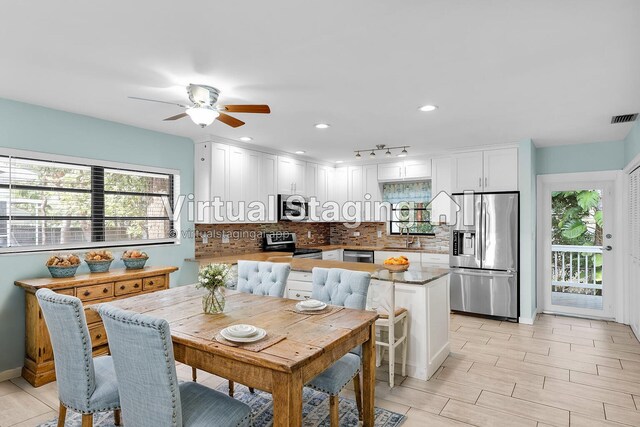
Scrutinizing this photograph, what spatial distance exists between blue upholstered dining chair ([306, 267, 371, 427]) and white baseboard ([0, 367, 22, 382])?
109 inches

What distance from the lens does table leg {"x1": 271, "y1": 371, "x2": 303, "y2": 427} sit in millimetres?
1669

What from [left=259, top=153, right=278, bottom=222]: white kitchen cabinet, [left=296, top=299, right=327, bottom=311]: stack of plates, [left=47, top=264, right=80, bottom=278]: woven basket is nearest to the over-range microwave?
[left=259, top=153, right=278, bottom=222]: white kitchen cabinet

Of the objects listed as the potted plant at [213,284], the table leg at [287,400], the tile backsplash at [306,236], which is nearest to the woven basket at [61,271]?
the tile backsplash at [306,236]

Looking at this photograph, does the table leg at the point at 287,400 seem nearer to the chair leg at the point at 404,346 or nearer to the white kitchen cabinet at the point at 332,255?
the chair leg at the point at 404,346

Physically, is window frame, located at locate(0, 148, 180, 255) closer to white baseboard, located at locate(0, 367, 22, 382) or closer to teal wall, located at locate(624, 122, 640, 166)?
white baseboard, located at locate(0, 367, 22, 382)

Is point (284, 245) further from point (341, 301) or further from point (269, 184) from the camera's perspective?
point (341, 301)

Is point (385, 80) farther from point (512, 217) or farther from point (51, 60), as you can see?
point (512, 217)

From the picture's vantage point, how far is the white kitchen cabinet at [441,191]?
18.6 ft

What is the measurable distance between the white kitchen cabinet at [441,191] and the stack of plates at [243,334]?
168 inches

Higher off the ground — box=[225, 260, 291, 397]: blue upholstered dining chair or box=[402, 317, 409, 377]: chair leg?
box=[225, 260, 291, 397]: blue upholstered dining chair

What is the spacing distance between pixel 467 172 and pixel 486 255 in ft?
3.95

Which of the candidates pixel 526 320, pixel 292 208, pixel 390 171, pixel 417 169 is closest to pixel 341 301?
pixel 292 208

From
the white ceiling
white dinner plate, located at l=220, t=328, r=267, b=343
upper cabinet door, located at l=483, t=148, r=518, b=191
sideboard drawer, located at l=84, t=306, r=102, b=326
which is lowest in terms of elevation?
sideboard drawer, located at l=84, t=306, r=102, b=326

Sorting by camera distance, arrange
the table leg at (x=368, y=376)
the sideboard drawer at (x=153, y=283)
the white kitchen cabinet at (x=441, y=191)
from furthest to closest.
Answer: the white kitchen cabinet at (x=441, y=191), the sideboard drawer at (x=153, y=283), the table leg at (x=368, y=376)
